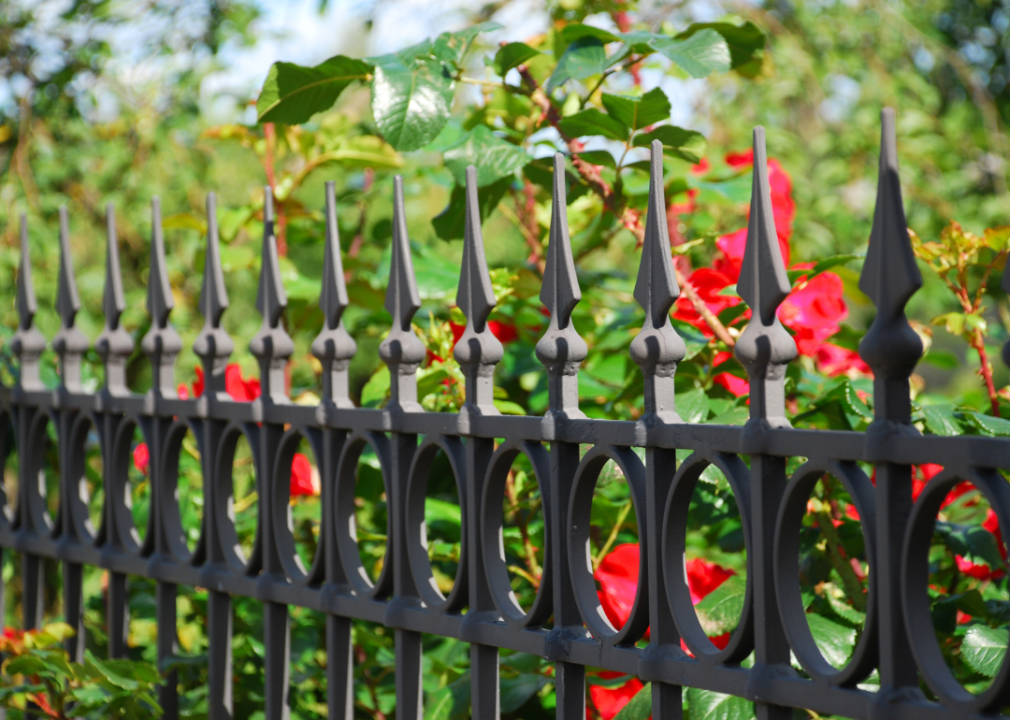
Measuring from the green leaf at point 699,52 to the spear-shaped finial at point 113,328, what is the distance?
1146mm

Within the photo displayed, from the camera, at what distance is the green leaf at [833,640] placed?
1240 mm

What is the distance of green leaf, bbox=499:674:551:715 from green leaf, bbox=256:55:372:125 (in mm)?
1020

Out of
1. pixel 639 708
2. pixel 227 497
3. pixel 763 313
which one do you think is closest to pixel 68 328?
pixel 227 497

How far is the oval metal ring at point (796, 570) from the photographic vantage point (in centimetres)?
92

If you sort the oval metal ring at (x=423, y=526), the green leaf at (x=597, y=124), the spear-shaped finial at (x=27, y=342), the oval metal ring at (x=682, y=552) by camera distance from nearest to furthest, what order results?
the oval metal ring at (x=682, y=552) < the oval metal ring at (x=423, y=526) < the green leaf at (x=597, y=124) < the spear-shaped finial at (x=27, y=342)

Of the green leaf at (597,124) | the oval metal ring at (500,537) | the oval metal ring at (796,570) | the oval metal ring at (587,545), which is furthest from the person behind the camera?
the green leaf at (597,124)

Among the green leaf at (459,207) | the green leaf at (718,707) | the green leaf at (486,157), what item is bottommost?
the green leaf at (718,707)

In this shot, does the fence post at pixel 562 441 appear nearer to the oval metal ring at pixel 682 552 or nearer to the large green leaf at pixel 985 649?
the oval metal ring at pixel 682 552

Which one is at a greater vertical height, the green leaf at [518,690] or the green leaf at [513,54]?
the green leaf at [513,54]

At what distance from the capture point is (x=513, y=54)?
4.95 feet

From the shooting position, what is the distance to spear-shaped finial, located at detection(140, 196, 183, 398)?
180 centimetres

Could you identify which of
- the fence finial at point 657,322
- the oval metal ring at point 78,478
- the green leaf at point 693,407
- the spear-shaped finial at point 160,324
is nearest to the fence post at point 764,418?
the fence finial at point 657,322

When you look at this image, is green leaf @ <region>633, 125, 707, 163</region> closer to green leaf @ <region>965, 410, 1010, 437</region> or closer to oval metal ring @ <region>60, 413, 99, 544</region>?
green leaf @ <region>965, 410, 1010, 437</region>

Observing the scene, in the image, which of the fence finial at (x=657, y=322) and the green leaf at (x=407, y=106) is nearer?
the fence finial at (x=657, y=322)
